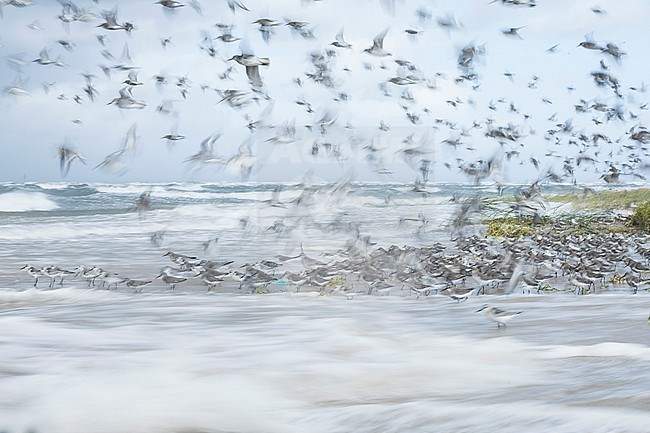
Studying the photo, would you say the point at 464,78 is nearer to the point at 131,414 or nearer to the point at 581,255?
the point at 581,255

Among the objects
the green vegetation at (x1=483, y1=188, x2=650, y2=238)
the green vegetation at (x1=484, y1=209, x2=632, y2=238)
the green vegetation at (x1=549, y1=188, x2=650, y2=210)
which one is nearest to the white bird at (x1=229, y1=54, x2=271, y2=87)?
the green vegetation at (x1=483, y1=188, x2=650, y2=238)

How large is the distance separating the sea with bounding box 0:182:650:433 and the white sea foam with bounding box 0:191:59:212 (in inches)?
1081

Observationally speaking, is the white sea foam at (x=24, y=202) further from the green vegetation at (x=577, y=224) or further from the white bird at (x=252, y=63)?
the white bird at (x=252, y=63)

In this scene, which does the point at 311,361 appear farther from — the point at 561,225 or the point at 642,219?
the point at 642,219

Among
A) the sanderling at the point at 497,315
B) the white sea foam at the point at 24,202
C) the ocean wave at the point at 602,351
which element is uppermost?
the white sea foam at the point at 24,202

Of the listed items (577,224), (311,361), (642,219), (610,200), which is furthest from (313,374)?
(610,200)

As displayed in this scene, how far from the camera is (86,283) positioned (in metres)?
11.0

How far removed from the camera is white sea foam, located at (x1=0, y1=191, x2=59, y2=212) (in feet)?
121

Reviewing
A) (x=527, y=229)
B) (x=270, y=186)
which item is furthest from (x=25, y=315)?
(x=270, y=186)

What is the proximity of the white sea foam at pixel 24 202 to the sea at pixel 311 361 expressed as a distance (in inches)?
1081

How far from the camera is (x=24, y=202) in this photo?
124 feet

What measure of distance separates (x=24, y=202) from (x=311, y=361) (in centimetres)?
3578

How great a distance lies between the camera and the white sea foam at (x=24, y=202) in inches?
1453

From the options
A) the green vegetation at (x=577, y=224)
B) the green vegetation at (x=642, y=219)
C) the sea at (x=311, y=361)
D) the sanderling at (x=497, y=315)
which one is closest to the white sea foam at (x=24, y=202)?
the green vegetation at (x=577, y=224)
